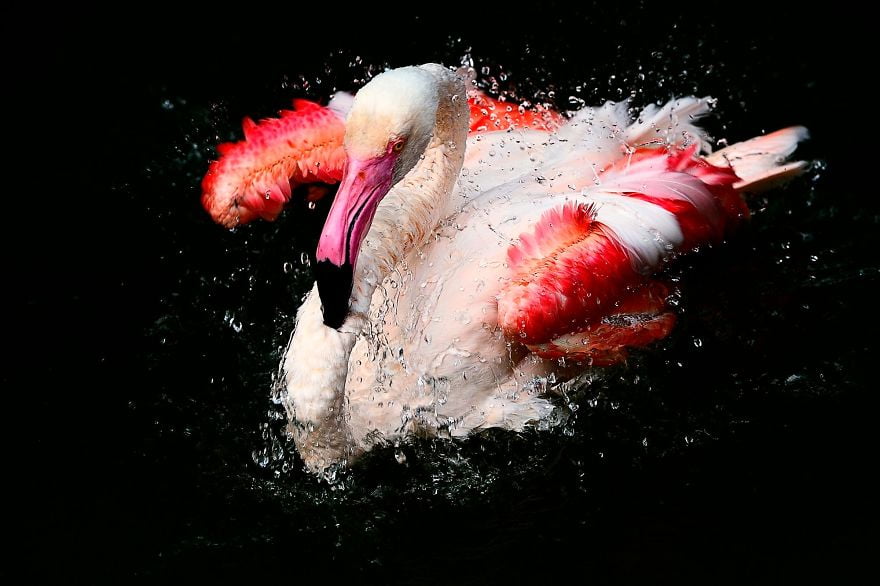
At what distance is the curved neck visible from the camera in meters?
2.78

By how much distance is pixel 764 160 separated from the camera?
358cm

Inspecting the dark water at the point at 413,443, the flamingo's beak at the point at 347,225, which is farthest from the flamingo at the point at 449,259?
the dark water at the point at 413,443

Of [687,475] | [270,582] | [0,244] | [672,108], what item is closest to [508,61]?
[672,108]

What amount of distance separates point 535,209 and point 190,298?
146 centimetres

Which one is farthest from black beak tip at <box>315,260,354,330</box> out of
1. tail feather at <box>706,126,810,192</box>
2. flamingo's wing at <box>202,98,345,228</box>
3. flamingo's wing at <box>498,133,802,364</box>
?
tail feather at <box>706,126,810,192</box>

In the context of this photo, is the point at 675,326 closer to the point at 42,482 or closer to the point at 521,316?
the point at 521,316

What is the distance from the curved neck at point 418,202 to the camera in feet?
9.11

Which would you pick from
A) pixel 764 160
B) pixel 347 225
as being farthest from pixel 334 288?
pixel 764 160

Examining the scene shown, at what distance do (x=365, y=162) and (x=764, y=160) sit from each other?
168 cm

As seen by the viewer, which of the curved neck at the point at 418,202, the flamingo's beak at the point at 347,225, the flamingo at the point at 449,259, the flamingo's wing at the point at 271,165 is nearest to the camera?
the flamingo's beak at the point at 347,225

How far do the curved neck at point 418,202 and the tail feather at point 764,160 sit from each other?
1.03 m

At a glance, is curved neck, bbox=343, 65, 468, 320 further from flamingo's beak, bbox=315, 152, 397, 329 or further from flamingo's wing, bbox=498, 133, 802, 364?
flamingo's wing, bbox=498, 133, 802, 364

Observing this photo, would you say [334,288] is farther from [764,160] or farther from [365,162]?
[764,160]

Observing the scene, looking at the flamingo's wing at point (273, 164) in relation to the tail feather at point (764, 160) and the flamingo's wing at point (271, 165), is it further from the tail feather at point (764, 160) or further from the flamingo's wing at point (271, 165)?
the tail feather at point (764, 160)
